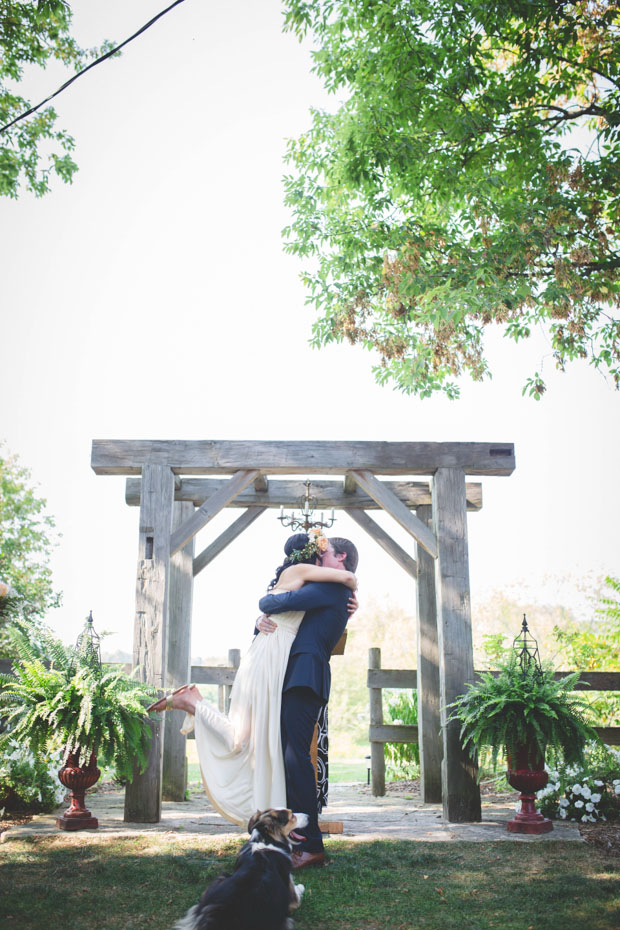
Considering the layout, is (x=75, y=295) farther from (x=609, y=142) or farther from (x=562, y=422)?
(x=609, y=142)

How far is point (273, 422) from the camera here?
3089 cm

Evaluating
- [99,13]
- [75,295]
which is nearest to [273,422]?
[75,295]

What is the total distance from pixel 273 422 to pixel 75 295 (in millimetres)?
11128

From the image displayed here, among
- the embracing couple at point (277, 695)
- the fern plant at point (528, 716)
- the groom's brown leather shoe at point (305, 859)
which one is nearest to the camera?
the groom's brown leather shoe at point (305, 859)

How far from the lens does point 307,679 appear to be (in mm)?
4645

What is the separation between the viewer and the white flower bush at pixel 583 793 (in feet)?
19.9

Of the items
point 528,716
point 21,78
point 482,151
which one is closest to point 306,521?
point 528,716

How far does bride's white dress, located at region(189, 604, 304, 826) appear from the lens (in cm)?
480

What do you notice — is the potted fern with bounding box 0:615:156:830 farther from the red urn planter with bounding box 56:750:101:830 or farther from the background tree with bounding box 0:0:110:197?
the background tree with bounding box 0:0:110:197

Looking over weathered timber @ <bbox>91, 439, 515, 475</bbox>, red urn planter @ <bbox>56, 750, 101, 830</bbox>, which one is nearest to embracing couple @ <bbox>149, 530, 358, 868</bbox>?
red urn planter @ <bbox>56, 750, 101, 830</bbox>

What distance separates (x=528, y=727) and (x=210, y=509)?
3026 millimetres

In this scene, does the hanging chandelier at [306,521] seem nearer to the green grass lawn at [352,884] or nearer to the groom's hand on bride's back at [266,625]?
the groom's hand on bride's back at [266,625]

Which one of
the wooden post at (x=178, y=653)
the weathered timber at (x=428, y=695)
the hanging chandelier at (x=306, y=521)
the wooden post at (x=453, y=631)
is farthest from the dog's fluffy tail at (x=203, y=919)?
the weathered timber at (x=428, y=695)

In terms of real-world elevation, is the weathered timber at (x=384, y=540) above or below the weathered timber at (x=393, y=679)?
above
